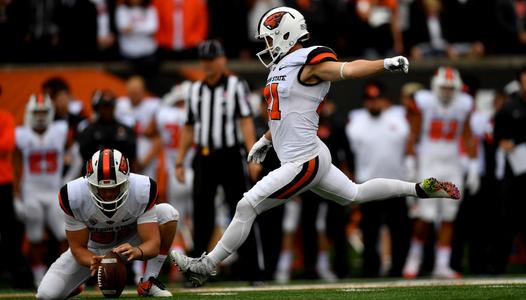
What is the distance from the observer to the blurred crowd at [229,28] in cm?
1286

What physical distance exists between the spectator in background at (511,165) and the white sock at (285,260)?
201 centimetres

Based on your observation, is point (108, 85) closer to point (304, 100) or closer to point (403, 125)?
point (403, 125)

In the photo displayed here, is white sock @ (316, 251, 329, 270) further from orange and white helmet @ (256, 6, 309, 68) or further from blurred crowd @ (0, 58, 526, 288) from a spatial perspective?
orange and white helmet @ (256, 6, 309, 68)

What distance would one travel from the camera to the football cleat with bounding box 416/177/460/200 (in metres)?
7.73

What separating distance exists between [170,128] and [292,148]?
13.9 ft

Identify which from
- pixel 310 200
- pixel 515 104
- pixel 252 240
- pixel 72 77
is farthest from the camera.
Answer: pixel 72 77

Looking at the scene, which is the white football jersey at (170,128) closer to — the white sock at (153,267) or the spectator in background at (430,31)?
the spectator in background at (430,31)

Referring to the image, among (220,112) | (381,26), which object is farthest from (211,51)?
(381,26)

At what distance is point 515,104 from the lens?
10.9 m

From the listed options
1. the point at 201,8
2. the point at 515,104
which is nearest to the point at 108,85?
the point at 201,8

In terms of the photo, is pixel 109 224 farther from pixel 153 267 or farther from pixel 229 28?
pixel 229 28

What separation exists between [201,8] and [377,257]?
351cm

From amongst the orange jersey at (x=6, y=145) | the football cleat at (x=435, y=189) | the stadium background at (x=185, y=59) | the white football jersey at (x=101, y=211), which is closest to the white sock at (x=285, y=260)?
the stadium background at (x=185, y=59)

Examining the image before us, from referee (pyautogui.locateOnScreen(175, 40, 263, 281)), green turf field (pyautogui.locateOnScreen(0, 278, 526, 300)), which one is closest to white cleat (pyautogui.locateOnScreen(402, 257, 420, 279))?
referee (pyautogui.locateOnScreen(175, 40, 263, 281))
